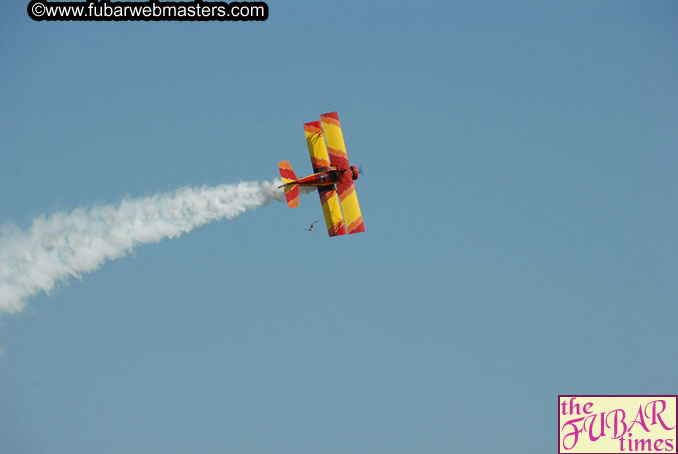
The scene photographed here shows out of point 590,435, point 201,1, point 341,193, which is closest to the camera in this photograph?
point 590,435

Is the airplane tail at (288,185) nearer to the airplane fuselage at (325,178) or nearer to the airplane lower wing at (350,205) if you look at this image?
the airplane fuselage at (325,178)

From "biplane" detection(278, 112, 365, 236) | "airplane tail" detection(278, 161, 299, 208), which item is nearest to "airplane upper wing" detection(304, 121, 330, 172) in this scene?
"biplane" detection(278, 112, 365, 236)

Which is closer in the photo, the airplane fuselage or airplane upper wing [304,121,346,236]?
the airplane fuselage

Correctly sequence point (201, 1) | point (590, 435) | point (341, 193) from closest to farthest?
point (590, 435), point (201, 1), point (341, 193)

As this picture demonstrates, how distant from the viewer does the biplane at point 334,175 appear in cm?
6106

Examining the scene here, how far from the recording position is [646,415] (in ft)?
173

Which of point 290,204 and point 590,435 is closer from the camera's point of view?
point 590,435

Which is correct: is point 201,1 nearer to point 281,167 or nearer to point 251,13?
point 251,13

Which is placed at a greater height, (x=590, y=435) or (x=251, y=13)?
(x=251, y=13)

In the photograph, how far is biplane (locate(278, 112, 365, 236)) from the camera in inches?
2404

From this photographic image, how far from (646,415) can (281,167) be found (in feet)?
71.0

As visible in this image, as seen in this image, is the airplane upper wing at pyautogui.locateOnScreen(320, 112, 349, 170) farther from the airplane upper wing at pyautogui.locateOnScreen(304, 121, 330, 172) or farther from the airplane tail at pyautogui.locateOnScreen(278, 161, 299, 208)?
the airplane tail at pyautogui.locateOnScreen(278, 161, 299, 208)

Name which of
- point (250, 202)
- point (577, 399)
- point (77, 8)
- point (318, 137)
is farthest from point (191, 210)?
point (577, 399)

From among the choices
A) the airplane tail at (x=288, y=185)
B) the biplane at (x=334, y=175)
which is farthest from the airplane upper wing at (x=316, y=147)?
the airplane tail at (x=288, y=185)
